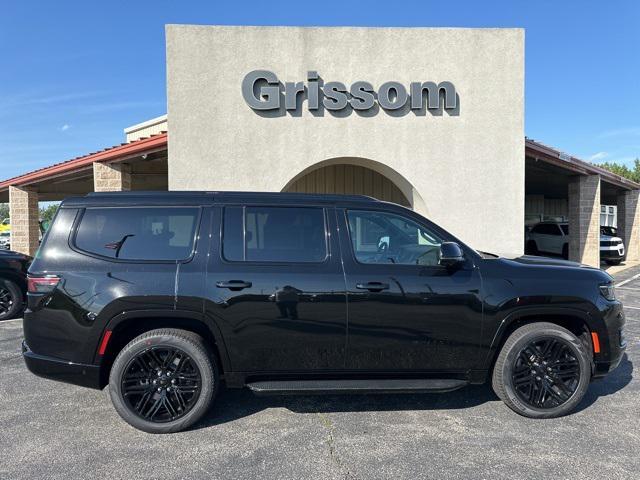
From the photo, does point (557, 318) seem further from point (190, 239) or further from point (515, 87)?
point (515, 87)

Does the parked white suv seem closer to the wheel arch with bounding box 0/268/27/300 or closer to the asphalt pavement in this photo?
the asphalt pavement

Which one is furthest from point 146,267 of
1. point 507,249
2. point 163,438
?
point 507,249

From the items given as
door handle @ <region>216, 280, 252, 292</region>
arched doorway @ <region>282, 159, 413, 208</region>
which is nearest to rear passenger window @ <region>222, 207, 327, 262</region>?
door handle @ <region>216, 280, 252, 292</region>

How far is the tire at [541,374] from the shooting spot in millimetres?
3676

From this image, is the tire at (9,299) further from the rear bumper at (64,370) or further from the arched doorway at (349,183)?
→ the arched doorway at (349,183)

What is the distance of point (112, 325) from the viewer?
340 cm

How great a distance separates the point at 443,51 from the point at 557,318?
6854mm

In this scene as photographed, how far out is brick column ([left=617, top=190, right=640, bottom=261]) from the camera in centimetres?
1805

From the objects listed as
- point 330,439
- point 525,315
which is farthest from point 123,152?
point 525,315

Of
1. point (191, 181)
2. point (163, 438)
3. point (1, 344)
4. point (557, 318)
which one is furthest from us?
point (191, 181)

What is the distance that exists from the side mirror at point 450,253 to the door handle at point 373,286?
515mm

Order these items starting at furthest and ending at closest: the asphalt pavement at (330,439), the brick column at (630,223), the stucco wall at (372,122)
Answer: the brick column at (630,223), the stucco wall at (372,122), the asphalt pavement at (330,439)

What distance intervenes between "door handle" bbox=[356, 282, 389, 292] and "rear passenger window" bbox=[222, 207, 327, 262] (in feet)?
1.28

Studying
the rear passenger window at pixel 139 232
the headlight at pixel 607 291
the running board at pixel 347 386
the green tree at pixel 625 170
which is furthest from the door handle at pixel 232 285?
the green tree at pixel 625 170
